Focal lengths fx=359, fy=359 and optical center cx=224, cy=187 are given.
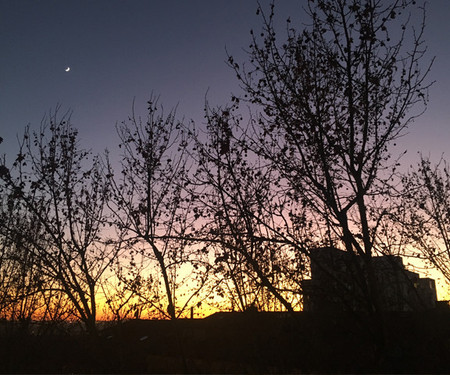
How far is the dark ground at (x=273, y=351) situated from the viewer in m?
10.3

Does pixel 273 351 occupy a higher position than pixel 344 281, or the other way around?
pixel 344 281

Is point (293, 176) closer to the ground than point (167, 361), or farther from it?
farther from it

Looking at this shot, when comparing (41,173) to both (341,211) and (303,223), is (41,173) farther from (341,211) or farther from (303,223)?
(341,211)

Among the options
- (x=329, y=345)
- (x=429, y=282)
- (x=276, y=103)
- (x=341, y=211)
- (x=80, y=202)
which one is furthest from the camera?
(x=429, y=282)

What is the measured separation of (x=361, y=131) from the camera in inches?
317

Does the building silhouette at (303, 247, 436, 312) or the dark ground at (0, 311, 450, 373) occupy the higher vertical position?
the building silhouette at (303, 247, 436, 312)

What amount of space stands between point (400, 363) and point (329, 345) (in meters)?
5.44

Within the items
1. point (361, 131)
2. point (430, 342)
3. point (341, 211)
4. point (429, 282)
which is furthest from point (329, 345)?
point (429, 282)

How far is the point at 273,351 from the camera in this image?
12445mm

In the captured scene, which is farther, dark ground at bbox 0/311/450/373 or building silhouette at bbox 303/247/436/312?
dark ground at bbox 0/311/450/373

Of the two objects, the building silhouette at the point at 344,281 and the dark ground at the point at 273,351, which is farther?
the dark ground at the point at 273,351

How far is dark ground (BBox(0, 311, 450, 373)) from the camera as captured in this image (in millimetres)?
10281

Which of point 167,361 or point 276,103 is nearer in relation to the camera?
point 276,103

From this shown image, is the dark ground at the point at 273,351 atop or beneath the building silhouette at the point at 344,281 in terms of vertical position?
beneath
